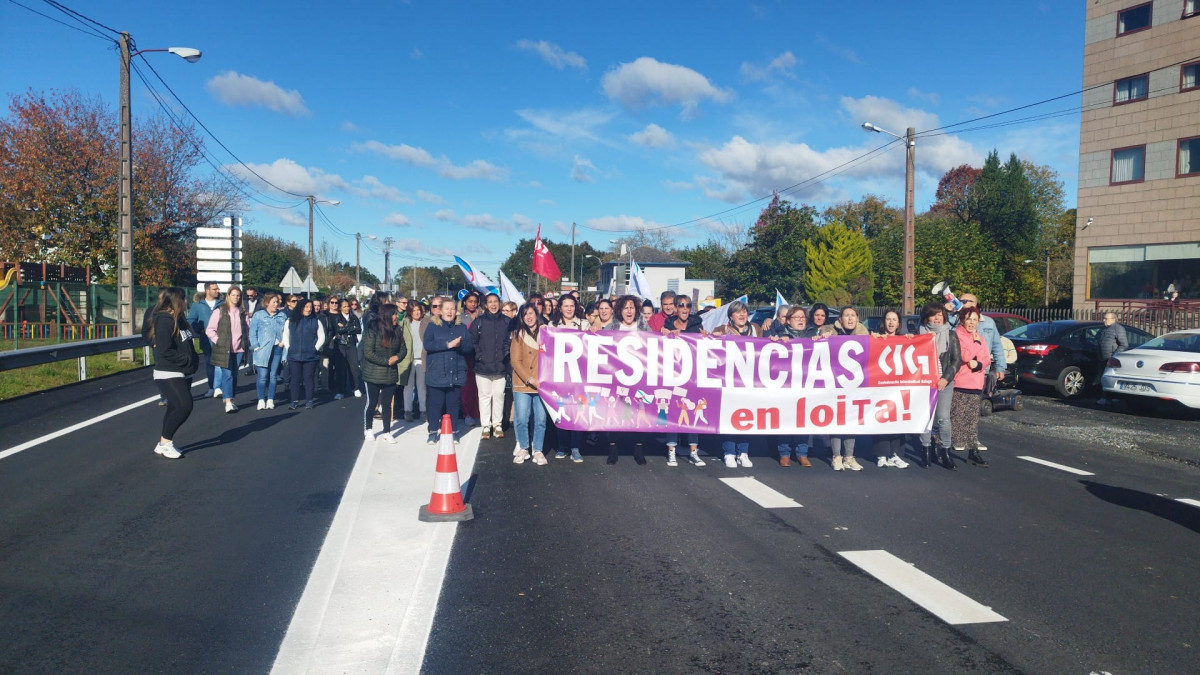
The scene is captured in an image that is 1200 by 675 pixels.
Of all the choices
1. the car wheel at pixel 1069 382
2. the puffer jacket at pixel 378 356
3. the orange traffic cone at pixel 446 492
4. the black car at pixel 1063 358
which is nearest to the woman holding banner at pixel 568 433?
the puffer jacket at pixel 378 356

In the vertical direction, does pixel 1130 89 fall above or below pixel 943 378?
above

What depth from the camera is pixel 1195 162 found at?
26.3 metres

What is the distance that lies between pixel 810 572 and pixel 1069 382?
12.8m

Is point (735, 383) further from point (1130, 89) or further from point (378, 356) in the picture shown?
point (1130, 89)

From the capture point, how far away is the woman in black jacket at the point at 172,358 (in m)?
8.66

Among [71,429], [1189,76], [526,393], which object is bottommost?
[71,429]

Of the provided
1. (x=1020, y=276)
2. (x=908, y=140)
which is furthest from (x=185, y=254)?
(x=1020, y=276)

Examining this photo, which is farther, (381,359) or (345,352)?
(345,352)

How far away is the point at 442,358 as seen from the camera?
31.8 feet

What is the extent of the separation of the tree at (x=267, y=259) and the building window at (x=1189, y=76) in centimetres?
5072

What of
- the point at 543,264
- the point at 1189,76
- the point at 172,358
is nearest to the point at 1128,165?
the point at 1189,76

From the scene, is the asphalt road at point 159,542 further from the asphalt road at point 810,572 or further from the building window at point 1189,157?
the building window at point 1189,157

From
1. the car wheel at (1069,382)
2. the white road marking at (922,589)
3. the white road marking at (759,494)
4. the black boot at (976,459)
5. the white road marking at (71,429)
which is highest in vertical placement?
the car wheel at (1069,382)

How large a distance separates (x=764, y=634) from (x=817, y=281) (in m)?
61.6
